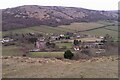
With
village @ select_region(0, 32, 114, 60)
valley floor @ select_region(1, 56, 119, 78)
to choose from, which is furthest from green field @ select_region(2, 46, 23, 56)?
valley floor @ select_region(1, 56, 119, 78)

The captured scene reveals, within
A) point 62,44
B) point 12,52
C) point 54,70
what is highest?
point 54,70

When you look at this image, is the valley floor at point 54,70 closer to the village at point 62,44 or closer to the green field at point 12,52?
the green field at point 12,52

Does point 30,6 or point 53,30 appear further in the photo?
point 30,6

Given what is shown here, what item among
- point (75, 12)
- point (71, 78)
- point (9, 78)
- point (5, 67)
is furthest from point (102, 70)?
point (75, 12)

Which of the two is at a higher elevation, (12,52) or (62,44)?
(12,52)

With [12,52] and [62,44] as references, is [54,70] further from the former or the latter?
[62,44]

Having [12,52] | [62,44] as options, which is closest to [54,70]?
[12,52]

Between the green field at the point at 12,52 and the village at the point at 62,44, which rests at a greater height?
the green field at the point at 12,52

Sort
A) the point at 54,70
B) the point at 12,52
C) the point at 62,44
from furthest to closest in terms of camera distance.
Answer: the point at 62,44 < the point at 12,52 < the point at 54,70

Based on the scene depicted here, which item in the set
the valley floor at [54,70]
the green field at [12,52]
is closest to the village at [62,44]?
the green field at [12,52]

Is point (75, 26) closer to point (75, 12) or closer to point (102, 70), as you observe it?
point (75, 12)

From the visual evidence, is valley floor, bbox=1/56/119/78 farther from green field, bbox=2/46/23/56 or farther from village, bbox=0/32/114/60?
village, bbox=0/32/114/60
